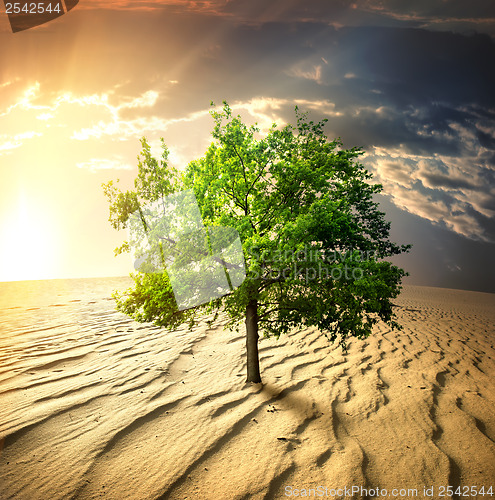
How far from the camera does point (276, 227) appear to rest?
523cm

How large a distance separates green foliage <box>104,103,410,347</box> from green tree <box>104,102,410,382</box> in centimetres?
2

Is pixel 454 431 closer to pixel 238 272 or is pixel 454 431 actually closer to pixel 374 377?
pixel 374 377

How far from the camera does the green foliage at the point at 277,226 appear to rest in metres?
4.72

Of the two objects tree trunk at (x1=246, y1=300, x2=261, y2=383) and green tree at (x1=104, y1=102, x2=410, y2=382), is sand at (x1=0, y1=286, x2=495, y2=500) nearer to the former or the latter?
tree trunk at (x1=246, y1=300, x2=261, y2=383)

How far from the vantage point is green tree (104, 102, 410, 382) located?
15.5 ft

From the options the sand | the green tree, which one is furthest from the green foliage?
the sand

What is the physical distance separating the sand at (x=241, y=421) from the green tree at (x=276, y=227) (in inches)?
65.5

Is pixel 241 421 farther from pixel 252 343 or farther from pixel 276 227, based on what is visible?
pixel 276 227

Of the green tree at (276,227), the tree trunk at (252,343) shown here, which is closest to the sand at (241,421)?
the tree trunk at (252,343)

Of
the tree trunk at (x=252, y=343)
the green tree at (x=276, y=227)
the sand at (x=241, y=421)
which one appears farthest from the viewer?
the tree trunk at (x=252, y=343)

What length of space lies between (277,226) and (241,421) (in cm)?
360

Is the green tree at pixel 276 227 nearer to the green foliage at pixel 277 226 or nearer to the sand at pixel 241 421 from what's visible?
the green foliage at pixel 277 226

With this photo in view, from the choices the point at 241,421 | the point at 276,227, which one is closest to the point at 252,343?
the point at 241,421

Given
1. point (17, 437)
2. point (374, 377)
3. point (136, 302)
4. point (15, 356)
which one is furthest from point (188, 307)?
point (15, 356)
